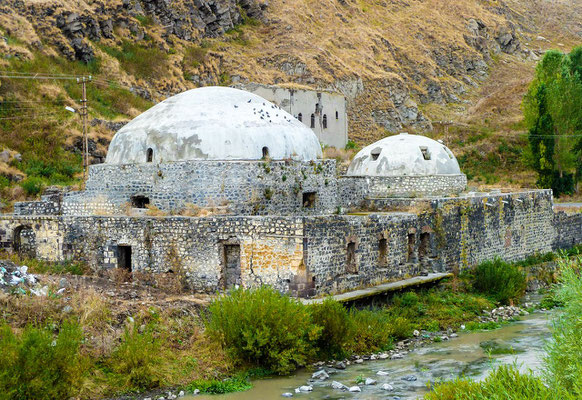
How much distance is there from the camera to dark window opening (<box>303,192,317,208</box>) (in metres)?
17.3

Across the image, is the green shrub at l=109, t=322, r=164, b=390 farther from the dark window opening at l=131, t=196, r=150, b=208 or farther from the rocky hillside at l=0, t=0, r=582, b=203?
the rocky hillside at l=0, t=0, r=582, b=203

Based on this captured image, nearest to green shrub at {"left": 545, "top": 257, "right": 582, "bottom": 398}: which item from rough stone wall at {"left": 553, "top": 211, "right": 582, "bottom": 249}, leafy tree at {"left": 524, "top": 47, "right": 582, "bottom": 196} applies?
rough stone wall at {"left": 553, "top": 211, "right": 582, "bottom": 249}

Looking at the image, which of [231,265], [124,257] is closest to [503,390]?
[231,265]

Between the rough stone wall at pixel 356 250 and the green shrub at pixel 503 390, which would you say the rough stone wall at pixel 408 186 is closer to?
the rough stone wall at pixel 356 250

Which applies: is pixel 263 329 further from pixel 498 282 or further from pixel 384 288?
pixel 498 282

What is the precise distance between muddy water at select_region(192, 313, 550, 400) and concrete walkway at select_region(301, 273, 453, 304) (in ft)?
4.95

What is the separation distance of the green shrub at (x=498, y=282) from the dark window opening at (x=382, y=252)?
3.40m

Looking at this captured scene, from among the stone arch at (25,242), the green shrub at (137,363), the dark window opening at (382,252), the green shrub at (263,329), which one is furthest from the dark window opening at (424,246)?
the stone arch at (25,242)

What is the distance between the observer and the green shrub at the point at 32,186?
2528 cm

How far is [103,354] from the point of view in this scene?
10.7 metres

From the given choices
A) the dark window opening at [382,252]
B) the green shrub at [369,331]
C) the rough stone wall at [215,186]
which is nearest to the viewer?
the green shrub at [369,331]

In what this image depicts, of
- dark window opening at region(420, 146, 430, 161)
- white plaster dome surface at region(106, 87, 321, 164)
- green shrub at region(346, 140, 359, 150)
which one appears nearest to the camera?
white plaster dome surface at region(106, 87, 321, 164)

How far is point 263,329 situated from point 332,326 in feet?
4.99

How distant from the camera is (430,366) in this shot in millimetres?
12055
